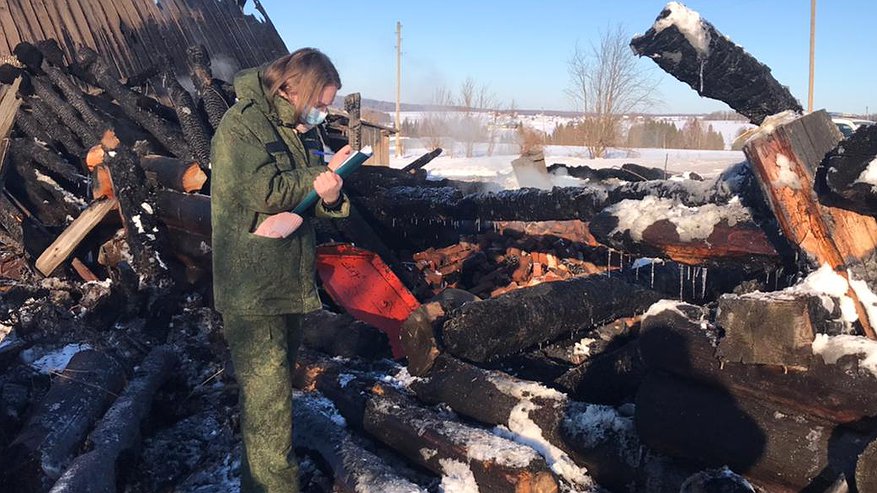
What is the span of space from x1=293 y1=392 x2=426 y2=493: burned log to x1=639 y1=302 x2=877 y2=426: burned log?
54.5 inches

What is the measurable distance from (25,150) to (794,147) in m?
8.68

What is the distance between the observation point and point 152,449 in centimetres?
416

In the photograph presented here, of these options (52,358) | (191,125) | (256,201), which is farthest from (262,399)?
(191,125)

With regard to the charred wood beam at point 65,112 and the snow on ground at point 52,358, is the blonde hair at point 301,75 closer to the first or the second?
the snow on ground at point 52,358

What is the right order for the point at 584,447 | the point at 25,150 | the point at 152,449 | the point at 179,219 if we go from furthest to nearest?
1. the point at 25,150
2. the point at 179,219
3. the point at 152,449
4. the point at 584,447

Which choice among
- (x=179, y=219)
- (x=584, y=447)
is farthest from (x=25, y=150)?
(x=584, y=447)

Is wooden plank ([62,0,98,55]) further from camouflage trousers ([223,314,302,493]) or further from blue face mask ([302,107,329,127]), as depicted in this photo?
camouflage trousers ([223,314,302,493])

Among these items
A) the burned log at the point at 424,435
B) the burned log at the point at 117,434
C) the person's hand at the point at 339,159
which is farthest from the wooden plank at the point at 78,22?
the person's hand at the point at 339,159

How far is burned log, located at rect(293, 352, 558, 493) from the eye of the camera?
307cm

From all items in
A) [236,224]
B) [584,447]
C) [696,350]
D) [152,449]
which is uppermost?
[236,224]

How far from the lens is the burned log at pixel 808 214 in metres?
→ 3.16

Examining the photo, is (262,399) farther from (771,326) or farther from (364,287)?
(364,287)

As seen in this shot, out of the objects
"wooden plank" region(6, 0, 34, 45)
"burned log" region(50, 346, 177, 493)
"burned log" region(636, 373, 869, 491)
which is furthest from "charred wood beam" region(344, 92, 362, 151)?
"burned log" region(636, 373, 869, 491)

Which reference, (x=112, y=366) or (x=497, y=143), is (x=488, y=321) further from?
(x=497, y=143)
